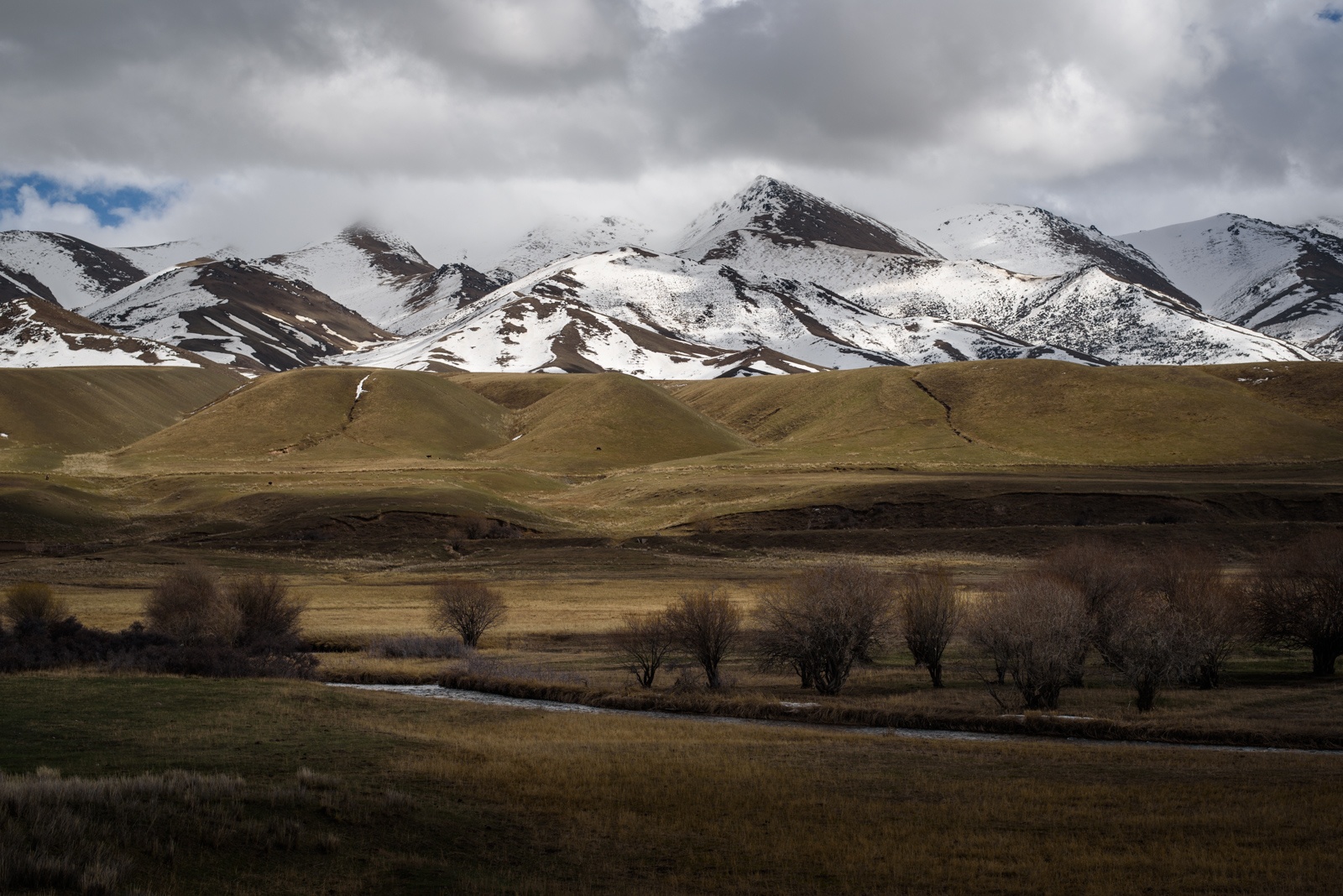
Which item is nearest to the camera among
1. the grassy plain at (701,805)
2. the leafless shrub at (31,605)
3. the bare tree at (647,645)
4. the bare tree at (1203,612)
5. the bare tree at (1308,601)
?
the grassy plain at (701,805)

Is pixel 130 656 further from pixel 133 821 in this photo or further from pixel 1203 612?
pixel 1203 612

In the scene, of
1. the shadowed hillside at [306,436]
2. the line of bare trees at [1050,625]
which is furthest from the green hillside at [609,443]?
the line of bare trees at [1050,625]

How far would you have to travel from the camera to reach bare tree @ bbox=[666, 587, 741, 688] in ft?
149

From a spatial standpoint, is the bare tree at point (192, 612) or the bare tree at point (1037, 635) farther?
the bare tree at point (192, 612)

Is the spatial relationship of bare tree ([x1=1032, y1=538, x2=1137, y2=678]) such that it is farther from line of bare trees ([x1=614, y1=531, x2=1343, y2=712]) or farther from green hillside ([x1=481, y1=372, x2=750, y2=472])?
green hillside ([x1=481, y1=372, x2=750, y2=472])

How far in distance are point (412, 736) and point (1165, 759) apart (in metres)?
20.8

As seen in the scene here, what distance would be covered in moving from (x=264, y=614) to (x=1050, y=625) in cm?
3516

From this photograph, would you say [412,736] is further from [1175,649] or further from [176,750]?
→ [1175,649]

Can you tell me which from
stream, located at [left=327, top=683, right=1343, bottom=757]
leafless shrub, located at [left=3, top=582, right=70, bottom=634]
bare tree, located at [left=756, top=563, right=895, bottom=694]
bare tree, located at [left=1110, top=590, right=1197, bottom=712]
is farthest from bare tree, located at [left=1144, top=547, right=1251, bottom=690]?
leafless shrub, located at [left=3, top=582, right=70, bottom=634]

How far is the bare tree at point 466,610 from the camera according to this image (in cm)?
5709

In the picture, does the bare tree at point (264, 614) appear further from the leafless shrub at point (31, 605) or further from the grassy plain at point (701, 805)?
the grassy plain at point (701, 805)

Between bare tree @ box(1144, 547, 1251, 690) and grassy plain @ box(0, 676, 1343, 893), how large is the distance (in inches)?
492

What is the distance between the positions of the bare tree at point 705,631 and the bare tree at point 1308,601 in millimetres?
23986

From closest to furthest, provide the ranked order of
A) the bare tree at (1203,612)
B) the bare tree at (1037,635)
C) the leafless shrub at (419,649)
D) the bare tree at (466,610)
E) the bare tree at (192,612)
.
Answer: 1. the bare tree at (1037,635)
2. the bare tree at (1203,612)
3. the bare tree at (192,612)
4. the leafless shrub at (419,649)
5. the bare tree at (466,610)
